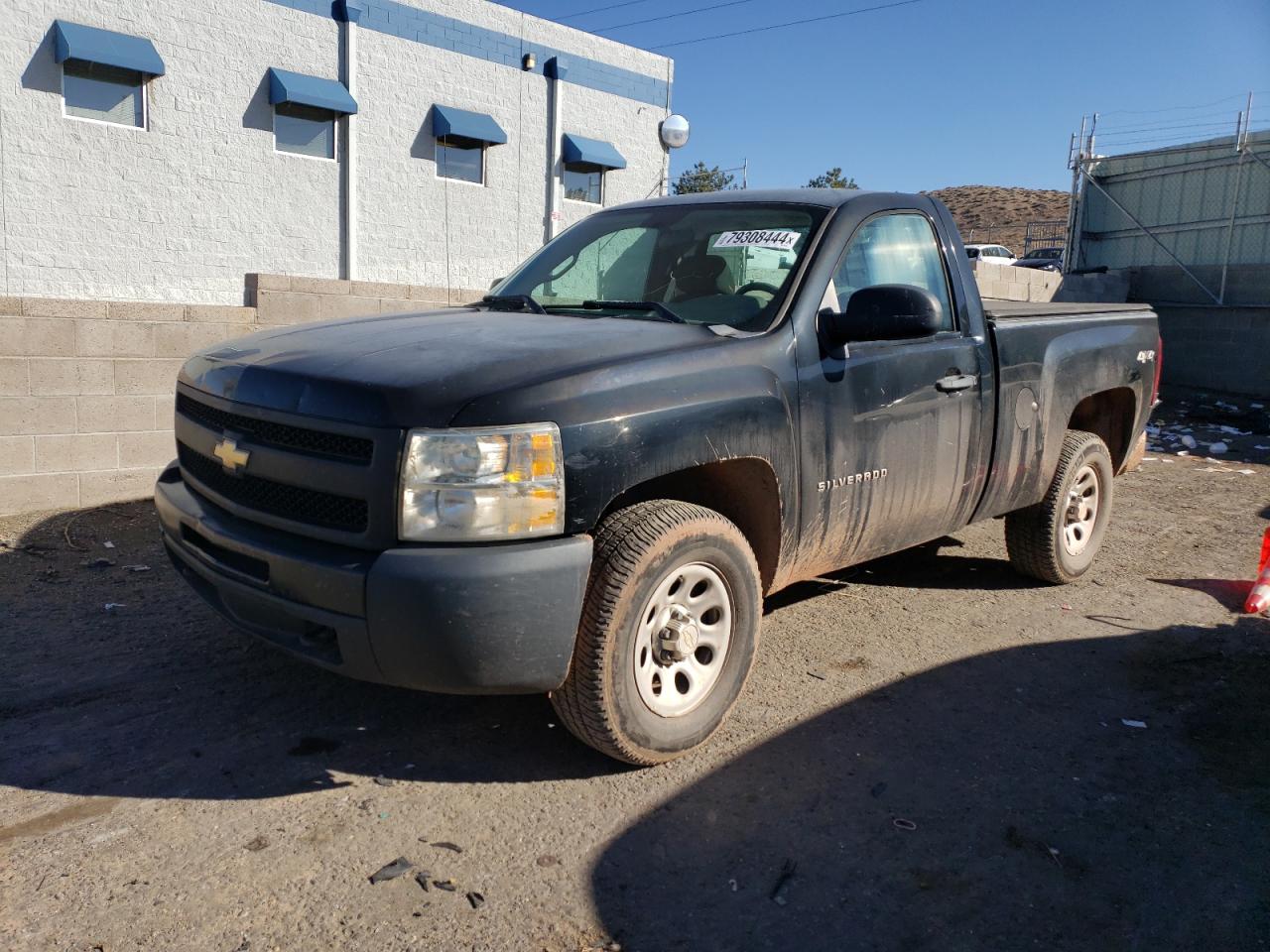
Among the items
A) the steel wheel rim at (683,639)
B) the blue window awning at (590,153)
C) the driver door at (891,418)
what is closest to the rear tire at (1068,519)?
the driver door at (891,418)

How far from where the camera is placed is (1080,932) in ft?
8.38

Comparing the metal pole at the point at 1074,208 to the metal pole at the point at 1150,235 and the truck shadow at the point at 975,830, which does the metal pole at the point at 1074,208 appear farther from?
the truck shadow at the point at 975,830

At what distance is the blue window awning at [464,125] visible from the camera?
54.5 feet

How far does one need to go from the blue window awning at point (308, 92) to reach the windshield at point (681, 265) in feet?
38.1

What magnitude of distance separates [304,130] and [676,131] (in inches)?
270

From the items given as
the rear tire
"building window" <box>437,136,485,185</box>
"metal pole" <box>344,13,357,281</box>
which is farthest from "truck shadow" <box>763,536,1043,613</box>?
"building window" <box>437,136,485,185</box>

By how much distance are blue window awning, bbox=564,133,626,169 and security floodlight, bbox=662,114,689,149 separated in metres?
0.96

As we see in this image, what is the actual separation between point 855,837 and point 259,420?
2.20 metres

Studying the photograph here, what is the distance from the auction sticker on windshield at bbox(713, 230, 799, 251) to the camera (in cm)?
399

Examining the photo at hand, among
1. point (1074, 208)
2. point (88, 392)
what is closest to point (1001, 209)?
point (1074, 208)

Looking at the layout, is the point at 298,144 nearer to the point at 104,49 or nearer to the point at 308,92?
the point at 308,92

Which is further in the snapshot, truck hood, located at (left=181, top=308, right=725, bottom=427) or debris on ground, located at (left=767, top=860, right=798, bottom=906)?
truck hood, located at (left=181, top=308, right=725, bottom=427)

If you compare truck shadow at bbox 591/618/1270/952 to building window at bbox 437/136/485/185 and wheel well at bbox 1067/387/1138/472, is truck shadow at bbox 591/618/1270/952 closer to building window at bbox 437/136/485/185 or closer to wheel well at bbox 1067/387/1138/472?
wheel well at bbox 1067/387/1138/472

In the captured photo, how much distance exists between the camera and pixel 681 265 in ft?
13.6
